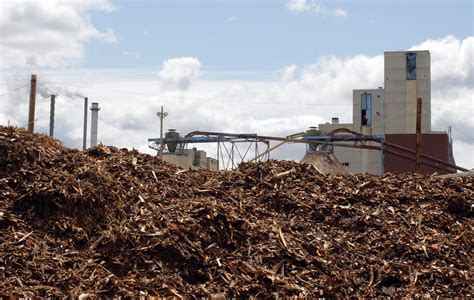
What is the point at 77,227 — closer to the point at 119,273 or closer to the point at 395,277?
the point at 119,273

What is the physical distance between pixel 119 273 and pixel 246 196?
10.4 feet

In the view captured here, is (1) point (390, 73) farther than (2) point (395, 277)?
Yes

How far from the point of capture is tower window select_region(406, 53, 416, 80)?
53.1m

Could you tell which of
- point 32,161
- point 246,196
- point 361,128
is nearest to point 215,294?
point 246,196

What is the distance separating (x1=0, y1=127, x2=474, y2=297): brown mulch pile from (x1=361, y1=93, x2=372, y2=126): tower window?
45.2 meters

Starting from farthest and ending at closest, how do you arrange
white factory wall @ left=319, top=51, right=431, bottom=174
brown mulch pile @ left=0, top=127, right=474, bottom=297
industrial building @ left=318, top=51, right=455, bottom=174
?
1. white factory wall @ left=319, top=51, right=431, bottom=174
2. industrial building @ left=318, top=51, right=455, bottom=174
3. brown mulch pile @ left=0, top=127, right=474, bottom=297

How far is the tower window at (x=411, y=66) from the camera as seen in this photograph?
53.1 m

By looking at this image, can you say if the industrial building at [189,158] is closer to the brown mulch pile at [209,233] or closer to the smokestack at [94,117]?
the smokestack at [94,117]

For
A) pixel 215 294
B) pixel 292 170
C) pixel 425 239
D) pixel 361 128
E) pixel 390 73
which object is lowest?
pixel 215 294

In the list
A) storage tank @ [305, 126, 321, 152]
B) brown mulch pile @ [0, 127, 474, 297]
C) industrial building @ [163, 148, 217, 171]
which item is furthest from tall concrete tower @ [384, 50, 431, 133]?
brown mulch pile @ [0, 127, 474, 297]

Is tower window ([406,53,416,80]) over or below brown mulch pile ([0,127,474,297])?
over

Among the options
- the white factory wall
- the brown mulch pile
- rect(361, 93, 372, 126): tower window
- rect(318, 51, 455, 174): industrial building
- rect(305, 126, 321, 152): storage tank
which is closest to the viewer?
the brown mulch pile

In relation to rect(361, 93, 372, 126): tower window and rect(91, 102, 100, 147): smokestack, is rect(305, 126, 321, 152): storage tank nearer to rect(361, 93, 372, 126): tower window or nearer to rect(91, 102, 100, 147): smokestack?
rect(361, 93, 372, 126): tower window

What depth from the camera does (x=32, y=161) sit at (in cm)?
983
